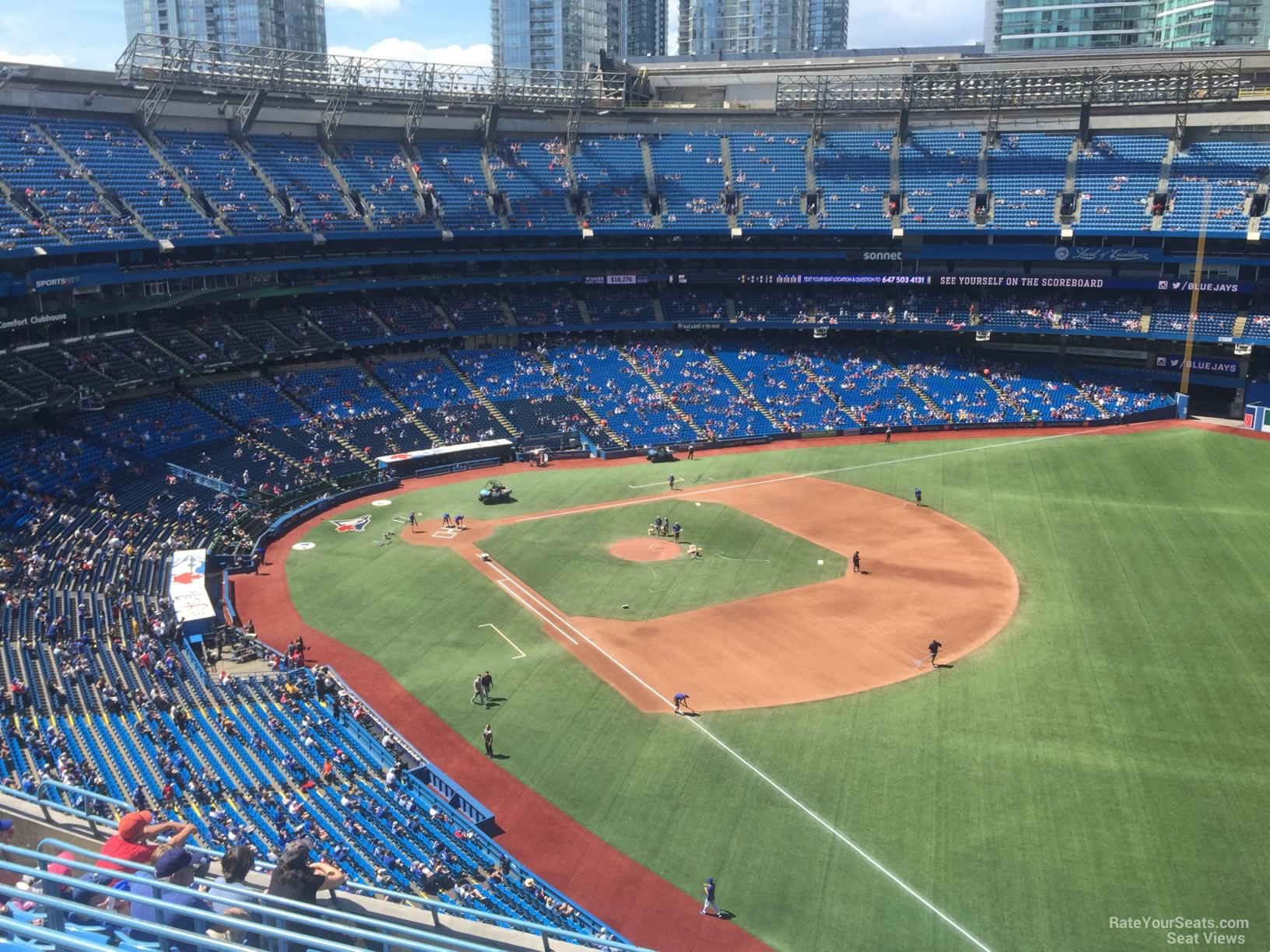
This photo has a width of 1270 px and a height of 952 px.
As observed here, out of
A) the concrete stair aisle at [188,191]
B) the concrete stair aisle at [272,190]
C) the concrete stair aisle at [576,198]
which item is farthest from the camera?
the concrete stair aisle at [576,198]

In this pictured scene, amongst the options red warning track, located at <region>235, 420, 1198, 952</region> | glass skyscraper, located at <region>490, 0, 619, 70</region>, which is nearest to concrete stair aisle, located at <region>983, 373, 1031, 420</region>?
red warning track, located at <region>235, 420, 1198, 952</region>

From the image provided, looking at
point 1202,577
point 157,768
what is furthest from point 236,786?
point 1202,577

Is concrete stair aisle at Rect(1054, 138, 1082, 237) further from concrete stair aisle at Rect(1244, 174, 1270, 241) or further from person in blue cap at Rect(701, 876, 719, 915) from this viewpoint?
person in blue cap at Rect(701, 876, 719, 915)

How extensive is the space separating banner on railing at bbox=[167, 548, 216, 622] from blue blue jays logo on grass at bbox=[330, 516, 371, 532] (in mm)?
8375

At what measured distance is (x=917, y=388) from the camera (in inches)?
2854

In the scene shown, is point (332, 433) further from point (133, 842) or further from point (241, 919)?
point (241, 919)

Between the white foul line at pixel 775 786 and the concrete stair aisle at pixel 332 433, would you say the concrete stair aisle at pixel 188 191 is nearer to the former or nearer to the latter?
the concrete stair aisle at pixel 332 433

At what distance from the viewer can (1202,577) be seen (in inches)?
1703

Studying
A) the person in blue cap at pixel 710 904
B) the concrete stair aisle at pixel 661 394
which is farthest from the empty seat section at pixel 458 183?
the person in blue cap at pixel 710 904

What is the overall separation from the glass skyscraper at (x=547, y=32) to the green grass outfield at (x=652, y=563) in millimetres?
111053

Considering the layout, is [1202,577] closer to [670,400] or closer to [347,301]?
[670,400]

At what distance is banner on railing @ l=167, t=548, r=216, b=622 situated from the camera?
38281 millimetres

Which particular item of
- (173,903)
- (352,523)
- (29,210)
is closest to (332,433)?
(352,523)

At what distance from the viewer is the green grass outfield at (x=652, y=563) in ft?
141
